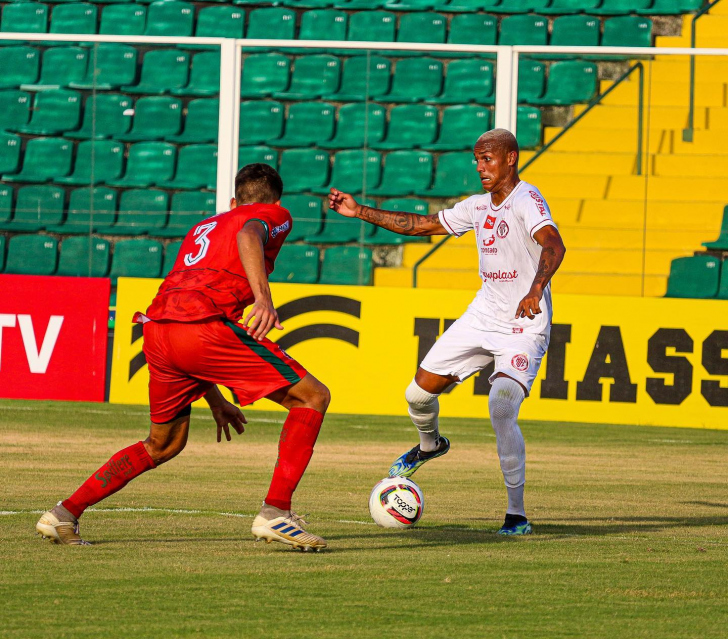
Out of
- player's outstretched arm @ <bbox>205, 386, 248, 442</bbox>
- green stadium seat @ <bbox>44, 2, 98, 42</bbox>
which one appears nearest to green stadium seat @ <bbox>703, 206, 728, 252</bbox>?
player's outstretched arm @ <bbox>205, 386, 248, 442</bbox>

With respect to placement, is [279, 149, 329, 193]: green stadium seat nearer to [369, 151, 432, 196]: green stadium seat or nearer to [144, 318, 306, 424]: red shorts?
[369, 151, 432, 196]: green stadium seat

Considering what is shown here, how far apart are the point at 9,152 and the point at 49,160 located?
0.51 m

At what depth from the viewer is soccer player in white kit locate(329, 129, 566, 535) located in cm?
702

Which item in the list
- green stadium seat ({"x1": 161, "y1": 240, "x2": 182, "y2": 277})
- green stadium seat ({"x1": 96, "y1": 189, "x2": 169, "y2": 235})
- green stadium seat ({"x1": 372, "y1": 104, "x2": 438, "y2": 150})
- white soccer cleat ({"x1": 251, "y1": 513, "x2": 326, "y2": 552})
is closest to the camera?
white soccer cleat ({"x1": 251, "y1": 513, "x2": 326, "y2": 552})

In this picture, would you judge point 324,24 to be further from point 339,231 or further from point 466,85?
point 339,231

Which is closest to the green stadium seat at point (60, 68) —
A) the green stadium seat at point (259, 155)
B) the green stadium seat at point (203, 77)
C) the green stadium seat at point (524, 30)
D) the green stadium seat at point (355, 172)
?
the green stadium seat at point (203, 77)

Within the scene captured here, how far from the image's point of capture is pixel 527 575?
5559 millimetres

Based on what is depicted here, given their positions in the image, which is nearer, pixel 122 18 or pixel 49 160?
pixel 49 160

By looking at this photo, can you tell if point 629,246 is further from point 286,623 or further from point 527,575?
point 286,623

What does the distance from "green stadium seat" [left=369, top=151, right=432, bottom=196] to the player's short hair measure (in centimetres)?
913

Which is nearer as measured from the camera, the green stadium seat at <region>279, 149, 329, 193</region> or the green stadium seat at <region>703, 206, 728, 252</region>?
the green stadium seat at <region>703, 206, 728, 252</region>

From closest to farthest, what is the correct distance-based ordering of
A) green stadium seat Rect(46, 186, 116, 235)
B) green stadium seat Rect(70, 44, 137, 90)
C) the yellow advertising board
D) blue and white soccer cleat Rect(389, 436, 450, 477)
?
blue and white soccer cleat Rect(389, 436, 450, 477), the yellow advertising board, green stadium seat Rect(46, 186, 116, 235), green stadium seat Rect(70, 44, 137, 90)

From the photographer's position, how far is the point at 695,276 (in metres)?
14.8

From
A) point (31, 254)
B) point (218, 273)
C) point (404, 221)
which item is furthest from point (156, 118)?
point (218, 273)
